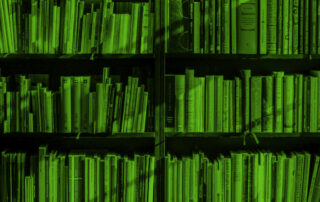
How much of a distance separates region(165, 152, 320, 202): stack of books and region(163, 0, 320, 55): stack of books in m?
0.52

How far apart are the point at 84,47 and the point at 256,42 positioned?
0.81m

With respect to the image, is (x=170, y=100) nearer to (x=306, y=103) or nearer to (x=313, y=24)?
(x=306, y=103)

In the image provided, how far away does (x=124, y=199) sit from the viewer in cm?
195

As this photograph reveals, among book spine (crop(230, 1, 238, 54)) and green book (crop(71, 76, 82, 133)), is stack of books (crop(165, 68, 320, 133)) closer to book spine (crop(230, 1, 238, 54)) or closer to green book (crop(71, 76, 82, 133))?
book spine (crop(230, 1, 238, 54))

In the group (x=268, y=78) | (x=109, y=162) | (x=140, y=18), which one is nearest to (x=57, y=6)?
(x=140, y=18)

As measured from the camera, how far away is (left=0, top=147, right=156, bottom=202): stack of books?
194 centimetres

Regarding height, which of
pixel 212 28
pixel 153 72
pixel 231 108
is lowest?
pixel 231 108

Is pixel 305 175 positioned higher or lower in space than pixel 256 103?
lower

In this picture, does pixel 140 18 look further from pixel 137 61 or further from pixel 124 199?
pixel 124 199

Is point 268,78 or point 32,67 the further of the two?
point 32,67

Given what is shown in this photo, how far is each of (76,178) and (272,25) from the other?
118 cm

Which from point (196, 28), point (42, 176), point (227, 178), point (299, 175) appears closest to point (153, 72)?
point (196, 28)

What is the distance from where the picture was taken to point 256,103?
1.94 m

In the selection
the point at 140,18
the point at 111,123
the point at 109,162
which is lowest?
Answer: the point at 109,162
